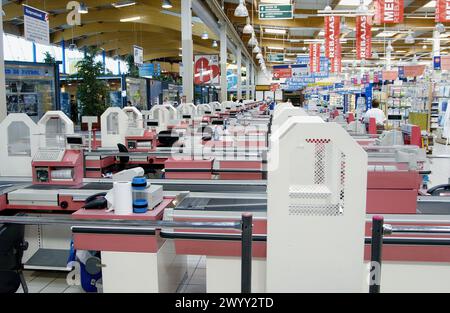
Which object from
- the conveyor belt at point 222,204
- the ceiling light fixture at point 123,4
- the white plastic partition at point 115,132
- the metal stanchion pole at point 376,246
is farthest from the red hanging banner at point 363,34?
the metal stanchion pole at point 376,246

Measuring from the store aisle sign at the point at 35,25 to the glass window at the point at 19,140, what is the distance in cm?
388

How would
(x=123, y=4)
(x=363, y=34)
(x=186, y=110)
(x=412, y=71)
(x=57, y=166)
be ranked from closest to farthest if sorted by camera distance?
(x=57, y=166) < (x=186, y=110) < (x=363, y=34) < (x=123, y=4) < (x=412, y=71)

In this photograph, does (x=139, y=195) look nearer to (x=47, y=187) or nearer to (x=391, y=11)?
(x=47, y=187)

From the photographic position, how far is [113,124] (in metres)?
9.16

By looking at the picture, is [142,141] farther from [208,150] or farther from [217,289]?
[217,289]

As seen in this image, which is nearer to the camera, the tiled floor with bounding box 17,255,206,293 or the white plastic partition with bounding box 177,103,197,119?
the tiled floor with bounding box 17,255,206,293

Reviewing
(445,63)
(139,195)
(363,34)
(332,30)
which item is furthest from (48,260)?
(445,63)

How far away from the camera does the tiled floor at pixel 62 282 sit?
14.7 ft

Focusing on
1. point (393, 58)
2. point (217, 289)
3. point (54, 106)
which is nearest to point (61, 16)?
point (54, 106)

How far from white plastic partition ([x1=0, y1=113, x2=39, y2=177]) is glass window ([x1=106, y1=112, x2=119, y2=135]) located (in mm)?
3247

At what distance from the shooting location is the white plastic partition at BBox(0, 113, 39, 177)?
203 inches

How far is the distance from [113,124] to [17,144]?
12.6 feet

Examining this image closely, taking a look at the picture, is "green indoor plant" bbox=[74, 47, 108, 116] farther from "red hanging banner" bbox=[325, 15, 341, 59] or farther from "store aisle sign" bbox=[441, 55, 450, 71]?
"store aisle sign" bbox=[441, 55, 450, 71]

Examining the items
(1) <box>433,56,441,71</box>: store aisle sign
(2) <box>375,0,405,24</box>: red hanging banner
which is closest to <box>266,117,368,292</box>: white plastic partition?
(2) <box>375,0,405,24</box>: red hanging banner
